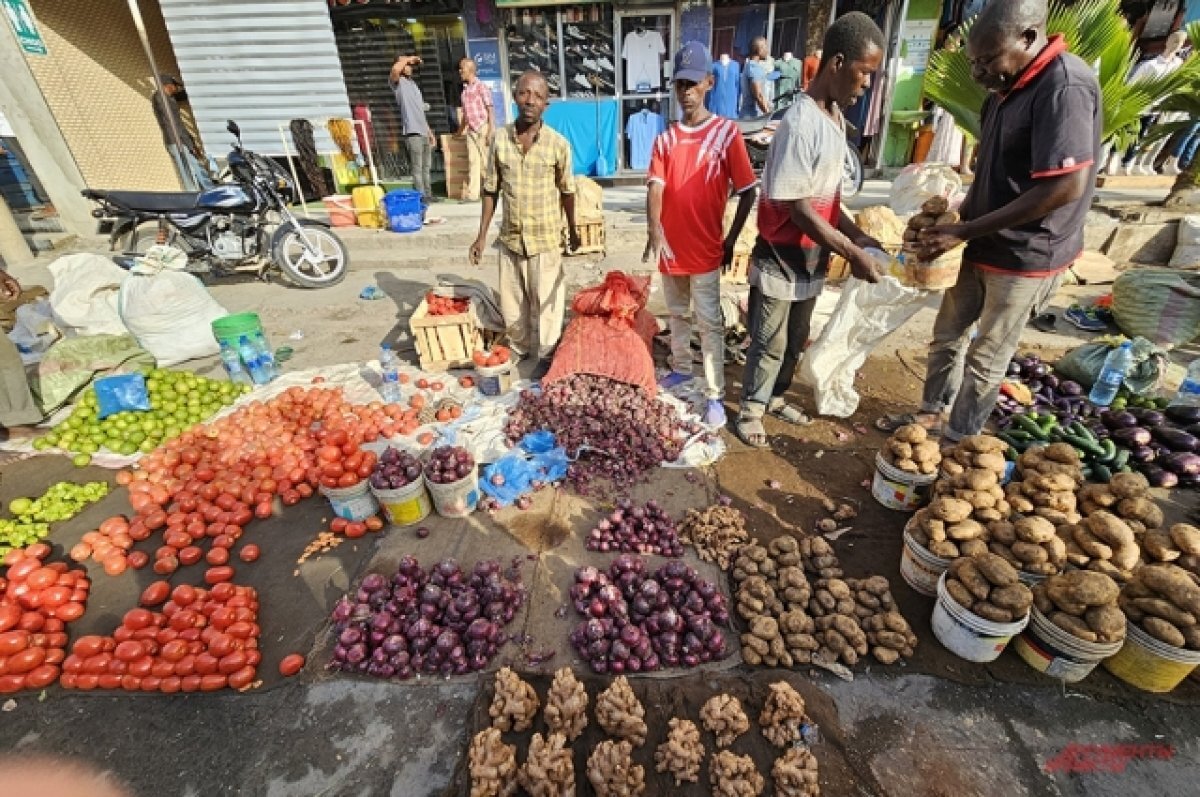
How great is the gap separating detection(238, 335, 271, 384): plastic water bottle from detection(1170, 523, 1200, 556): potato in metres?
6.36

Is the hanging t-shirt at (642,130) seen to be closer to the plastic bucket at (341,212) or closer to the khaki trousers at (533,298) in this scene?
the plastic bucket at (341,212)

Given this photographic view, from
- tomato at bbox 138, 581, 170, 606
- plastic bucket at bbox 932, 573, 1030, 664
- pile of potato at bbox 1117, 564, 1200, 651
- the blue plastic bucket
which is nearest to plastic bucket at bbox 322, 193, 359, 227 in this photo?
the blue plastic bucket

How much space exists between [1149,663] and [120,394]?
661 centimetres

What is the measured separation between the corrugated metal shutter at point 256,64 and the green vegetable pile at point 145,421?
6.66m

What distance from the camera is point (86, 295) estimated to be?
17.5 ft

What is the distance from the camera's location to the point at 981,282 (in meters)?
3.38

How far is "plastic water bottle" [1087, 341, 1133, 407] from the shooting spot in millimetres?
4086

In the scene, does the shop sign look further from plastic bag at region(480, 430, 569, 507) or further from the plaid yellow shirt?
plastic bag at region(480, 430, 569, 507)

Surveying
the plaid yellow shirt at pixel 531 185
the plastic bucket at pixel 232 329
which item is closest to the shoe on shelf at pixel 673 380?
the plaid yellow shirt at pixel 531 185

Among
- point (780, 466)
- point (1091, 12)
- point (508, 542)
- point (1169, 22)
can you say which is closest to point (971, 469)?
point (780, 466)

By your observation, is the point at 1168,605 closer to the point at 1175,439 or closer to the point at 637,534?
the point at 1175,439

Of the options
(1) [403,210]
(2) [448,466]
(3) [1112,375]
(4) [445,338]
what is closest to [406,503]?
(2) [448,466]

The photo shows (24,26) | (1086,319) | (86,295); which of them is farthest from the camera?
(24,26)

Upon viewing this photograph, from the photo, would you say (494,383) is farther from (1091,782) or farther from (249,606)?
(1091,782)
